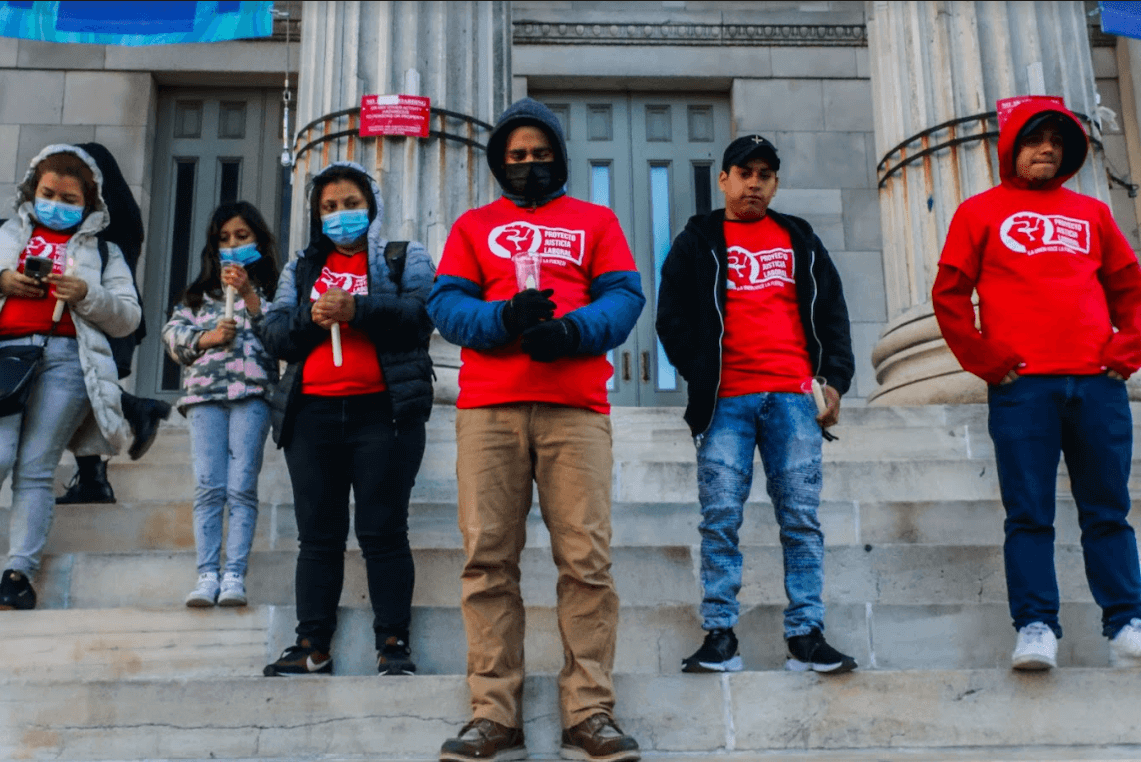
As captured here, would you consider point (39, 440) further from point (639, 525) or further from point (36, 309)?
point (639, 525)

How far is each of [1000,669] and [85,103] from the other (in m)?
9.72

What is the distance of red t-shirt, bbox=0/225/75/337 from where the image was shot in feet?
18.1

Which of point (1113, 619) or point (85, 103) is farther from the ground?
point (85, 103)

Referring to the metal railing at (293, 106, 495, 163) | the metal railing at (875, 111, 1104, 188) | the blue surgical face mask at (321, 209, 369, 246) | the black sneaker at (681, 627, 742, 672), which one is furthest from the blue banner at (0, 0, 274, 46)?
the black sneaker at (681, 627, 742, 672)

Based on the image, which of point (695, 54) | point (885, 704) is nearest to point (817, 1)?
point (695, 54)

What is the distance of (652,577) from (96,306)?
8.76ft

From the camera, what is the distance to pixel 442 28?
8.08 meters

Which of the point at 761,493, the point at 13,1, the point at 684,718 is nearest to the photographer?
the point at 684,718

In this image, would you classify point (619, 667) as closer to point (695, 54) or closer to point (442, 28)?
point (442, 28)

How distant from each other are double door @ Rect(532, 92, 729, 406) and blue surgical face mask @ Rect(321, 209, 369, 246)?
610 centimetres

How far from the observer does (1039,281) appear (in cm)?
476

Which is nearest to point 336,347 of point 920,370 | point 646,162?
point 920,370

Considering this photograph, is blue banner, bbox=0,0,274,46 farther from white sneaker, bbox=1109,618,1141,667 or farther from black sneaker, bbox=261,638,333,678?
white sneaker, bbox=1109,618,1141,667

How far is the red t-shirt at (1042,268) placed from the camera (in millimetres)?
4652
